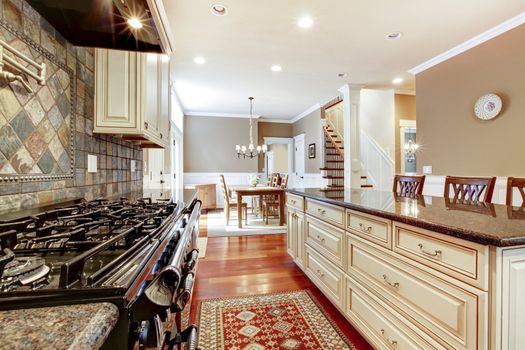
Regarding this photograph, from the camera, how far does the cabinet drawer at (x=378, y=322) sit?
47.3 inches

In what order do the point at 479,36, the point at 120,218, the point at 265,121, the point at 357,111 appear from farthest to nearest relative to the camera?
the point at 265,121 → the point at 357,111 → the point at 479,36 → the point at 120,218

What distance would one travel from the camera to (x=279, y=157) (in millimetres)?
10734

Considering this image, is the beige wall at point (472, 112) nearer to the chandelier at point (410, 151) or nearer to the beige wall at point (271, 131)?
A: the chandelier at point (410, 151)

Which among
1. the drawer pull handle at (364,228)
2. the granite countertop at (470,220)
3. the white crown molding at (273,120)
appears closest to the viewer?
the granite countertop at (470,220)

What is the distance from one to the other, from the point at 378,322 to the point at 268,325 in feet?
2.47

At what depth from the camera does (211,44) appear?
3.33 meters

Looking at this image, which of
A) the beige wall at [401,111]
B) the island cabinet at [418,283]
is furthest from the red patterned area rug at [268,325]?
the beige wall at [401,111]

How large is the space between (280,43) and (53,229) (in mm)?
3200

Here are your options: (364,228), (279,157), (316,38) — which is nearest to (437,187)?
(316,38)

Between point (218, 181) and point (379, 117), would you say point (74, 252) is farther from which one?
point (218, 181)

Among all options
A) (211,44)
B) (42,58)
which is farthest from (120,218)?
(211,44)

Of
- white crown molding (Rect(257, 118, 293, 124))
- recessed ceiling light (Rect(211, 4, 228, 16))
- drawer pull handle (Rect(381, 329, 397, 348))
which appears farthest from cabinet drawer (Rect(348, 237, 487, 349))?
white crown molding (Rect(257, 118, 293, 124))

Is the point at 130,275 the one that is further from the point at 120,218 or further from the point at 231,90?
the point at 231,90

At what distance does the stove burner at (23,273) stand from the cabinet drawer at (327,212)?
62.9 inches
